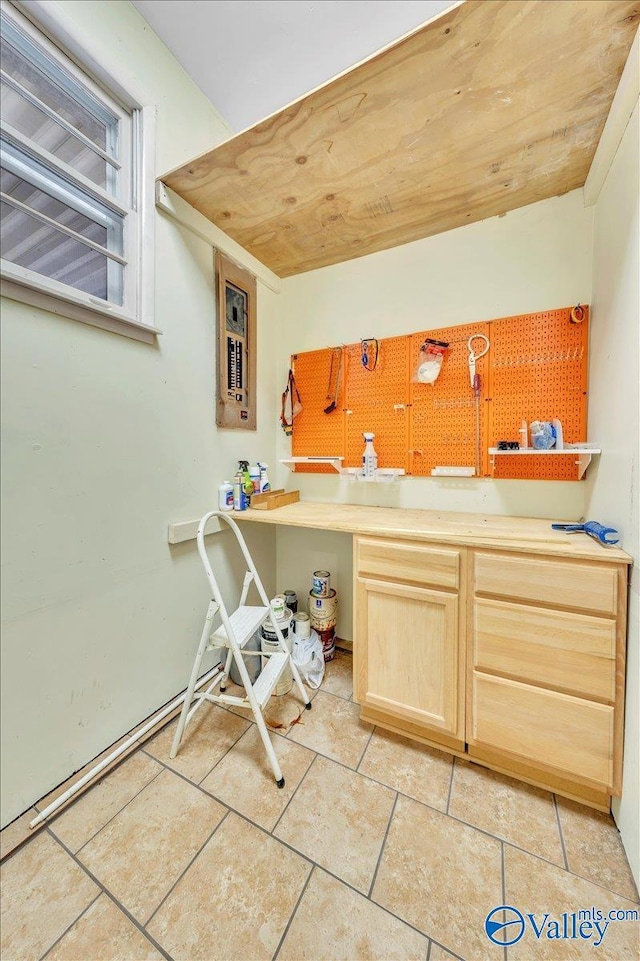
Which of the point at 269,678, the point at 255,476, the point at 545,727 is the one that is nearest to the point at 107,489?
the point at 255,476

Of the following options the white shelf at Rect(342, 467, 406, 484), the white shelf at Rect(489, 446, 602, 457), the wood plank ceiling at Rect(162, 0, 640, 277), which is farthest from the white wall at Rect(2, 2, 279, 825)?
the white shelf at Rect(489, 446, 602, 457)

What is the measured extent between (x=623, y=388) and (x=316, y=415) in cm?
159

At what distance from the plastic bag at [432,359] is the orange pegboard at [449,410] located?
39 millimetres

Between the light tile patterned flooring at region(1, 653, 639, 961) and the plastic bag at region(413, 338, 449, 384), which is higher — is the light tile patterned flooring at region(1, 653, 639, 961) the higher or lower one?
the lower one

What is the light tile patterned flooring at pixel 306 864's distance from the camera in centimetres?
89

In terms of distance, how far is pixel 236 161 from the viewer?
1.41 meters

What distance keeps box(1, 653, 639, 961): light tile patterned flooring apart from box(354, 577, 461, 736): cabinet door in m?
0.22

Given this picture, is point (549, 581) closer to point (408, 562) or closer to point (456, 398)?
point (408, 562)

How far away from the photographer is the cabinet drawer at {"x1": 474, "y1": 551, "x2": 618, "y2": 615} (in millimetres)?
1109

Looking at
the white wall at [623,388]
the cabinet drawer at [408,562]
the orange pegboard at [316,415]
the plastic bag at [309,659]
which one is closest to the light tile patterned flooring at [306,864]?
the white wall at [623,388]

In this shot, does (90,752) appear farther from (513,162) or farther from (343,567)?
(513,162)

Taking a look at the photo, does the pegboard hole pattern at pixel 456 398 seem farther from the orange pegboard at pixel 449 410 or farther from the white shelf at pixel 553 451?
the white shelf at pixel 553 451

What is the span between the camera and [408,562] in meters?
1.41

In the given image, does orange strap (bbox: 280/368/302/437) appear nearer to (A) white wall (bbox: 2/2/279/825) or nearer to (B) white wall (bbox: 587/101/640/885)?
(A) white wall (bbox: 2/2/279/825)
